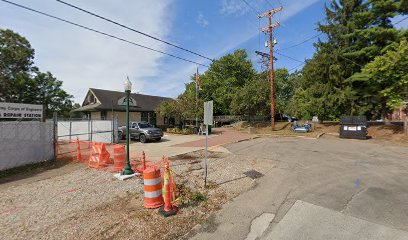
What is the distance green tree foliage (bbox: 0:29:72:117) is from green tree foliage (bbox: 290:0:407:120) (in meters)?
42.4

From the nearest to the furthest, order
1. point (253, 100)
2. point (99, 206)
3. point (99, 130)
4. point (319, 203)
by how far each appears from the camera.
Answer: point (319, 203) → point (99, 206) → point (99, 130) → point (253, 100)

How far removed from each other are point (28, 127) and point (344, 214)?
12.8 metres

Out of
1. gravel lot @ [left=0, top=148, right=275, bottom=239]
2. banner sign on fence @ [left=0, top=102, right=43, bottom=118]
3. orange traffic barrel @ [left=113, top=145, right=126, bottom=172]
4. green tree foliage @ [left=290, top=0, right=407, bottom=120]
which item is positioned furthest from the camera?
green tree foliage @ [left=290, top=0, right=407, bottom=120]

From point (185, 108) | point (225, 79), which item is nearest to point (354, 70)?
point (185, 108)

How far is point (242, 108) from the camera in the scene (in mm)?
30250

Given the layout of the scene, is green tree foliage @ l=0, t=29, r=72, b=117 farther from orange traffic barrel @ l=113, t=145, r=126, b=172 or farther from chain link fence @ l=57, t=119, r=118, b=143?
orange traffic barrel @ l=113, t=145, r=126, b=172

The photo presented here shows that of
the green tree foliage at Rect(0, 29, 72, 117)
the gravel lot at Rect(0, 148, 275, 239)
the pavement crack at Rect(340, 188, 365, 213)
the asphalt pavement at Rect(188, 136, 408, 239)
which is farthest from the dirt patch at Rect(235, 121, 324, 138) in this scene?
the green tree foliage at Rect(0, 29, 72, 117)

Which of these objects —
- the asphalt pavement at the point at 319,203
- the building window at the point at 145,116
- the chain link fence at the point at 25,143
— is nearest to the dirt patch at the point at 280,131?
the asphalt pavement at the point at 319,203

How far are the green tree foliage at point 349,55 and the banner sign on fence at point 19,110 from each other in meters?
26.6

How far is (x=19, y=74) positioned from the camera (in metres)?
33.4

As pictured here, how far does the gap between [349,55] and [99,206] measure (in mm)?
27140

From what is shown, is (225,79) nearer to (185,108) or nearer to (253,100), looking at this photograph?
(253,100)

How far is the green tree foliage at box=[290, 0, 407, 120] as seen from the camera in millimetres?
20859

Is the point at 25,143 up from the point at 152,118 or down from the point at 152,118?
down
